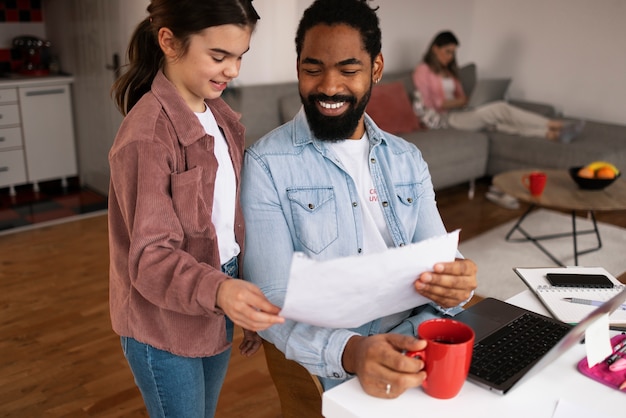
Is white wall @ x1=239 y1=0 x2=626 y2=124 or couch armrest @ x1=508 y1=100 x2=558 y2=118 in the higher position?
white wall @ x1=239 y1=0 x2=626 y2=124

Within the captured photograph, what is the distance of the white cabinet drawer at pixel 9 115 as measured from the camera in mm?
4227

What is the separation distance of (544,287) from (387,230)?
0.35 metres

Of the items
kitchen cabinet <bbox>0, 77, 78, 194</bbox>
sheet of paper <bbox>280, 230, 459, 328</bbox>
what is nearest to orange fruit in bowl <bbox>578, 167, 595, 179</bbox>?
sheet of paper <bbox>280, 230, 459, 328</bbox>

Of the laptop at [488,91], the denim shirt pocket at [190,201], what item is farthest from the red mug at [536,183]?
the denim shirt pocket at [190,201]

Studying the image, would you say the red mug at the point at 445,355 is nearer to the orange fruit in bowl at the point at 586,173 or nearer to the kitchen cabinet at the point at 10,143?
the orange fruit in bowl at the point at 586,173

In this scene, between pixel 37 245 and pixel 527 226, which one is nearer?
pixel 37 245

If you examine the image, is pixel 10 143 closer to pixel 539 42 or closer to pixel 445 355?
pixel 445 355

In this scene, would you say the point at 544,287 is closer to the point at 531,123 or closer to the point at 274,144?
the point at 274,144

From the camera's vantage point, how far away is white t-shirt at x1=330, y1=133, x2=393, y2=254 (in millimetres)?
1393

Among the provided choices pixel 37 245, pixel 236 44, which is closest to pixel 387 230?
pixel 236 44

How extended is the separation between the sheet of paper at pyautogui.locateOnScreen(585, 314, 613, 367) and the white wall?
3.83 meters

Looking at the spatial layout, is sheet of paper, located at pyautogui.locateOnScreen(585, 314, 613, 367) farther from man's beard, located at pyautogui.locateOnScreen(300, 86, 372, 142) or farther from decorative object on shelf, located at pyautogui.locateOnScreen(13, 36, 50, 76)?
decorative object on shelf, located at pyautogui.locateOnScreen(13, 36, 50, 76)

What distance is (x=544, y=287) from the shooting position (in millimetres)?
1383

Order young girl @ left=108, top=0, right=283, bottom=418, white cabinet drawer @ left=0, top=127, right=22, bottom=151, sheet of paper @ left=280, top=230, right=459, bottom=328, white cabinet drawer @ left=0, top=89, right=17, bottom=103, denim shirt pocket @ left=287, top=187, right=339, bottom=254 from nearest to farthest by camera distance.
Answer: sheet of paper @ left=280, top=230, right=459, bottom=328, young girl @ left=108, top=0, right=283, bottom=418, denim shirt pocket @ left=287, top=187, right=339, bottom=254, white cabinet drawer @ left=0, top=89, right=17, bottom=103, white cabinet drawer @ left=0, top=127, right=22, bottom=151
